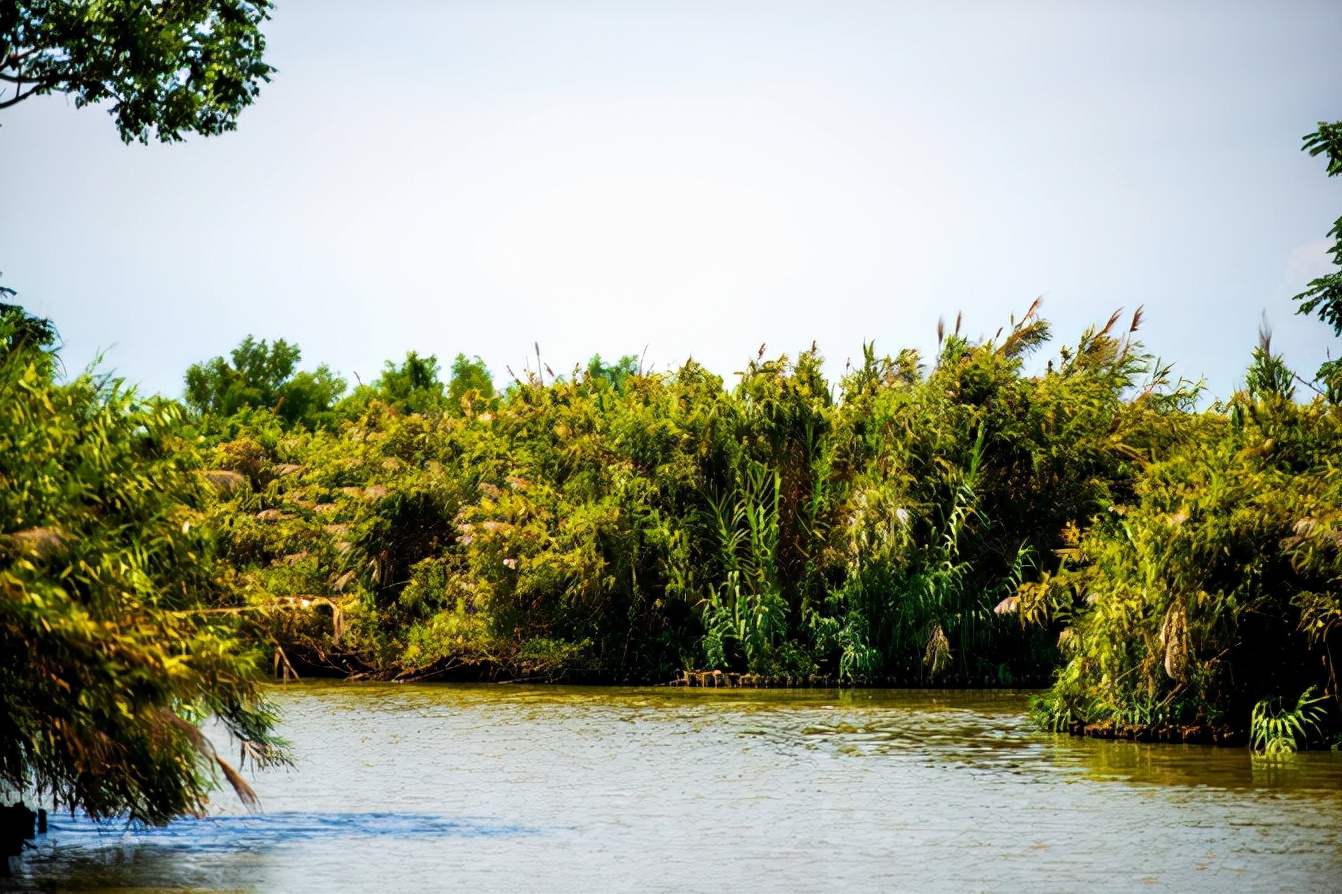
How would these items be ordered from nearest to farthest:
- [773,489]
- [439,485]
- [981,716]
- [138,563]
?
1. [138,563]
2. [981,716]
3. [773,489]
4. [439,485]

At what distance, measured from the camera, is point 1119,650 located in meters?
20.5

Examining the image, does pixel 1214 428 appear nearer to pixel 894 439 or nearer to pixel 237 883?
pixel 894 439

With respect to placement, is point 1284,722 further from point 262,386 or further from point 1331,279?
point 262,386

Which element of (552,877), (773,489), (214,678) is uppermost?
(773,489)

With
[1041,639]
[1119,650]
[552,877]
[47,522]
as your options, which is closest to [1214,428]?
[1041,639]

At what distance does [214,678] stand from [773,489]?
20.9 meters

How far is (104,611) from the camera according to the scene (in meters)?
11.6

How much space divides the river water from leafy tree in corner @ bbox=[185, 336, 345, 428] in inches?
1998

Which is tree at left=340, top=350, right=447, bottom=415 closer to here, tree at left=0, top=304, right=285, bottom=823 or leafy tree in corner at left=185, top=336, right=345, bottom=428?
leafy tree in corner at left=185, top=336, right=345, bottom=428

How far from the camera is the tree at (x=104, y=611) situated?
37.3 feet

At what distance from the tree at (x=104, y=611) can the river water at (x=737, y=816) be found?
876 millimetres

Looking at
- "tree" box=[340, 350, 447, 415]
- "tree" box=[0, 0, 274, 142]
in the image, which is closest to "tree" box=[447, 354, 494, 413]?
"tree" box=[340, 350, 447, 415]

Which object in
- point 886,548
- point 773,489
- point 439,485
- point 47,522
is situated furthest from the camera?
point 439,485

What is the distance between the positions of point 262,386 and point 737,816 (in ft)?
237
